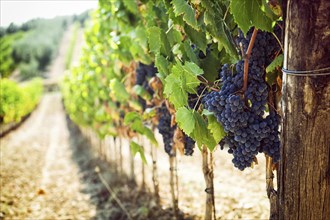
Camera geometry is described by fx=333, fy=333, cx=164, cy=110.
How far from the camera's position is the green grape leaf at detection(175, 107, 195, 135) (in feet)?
6.72

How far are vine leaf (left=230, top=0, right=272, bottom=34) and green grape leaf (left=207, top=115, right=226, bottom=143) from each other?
0.64 m

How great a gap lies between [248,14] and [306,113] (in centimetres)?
57

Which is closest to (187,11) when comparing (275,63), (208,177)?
(275,63)

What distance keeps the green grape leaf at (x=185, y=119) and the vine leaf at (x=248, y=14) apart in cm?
64

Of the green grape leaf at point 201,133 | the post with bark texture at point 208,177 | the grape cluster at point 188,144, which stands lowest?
the post with bark texture at point 208,177

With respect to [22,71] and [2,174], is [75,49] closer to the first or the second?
[22,71]

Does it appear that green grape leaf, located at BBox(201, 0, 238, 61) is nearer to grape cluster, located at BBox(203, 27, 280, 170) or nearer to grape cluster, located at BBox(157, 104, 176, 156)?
grape cluster, located at BBox(203, 27, 280, 170)

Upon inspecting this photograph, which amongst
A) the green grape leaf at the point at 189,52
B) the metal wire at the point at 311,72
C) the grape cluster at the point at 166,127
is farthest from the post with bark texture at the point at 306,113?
the grape cluster at the point at 166,127

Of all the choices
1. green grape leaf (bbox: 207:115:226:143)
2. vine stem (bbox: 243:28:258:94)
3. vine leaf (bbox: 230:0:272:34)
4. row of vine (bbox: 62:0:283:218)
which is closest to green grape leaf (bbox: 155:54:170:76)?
row of vine (bbox: 62:0:283:218)

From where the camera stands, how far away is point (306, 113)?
1649mm

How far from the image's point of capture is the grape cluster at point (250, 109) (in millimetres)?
1920

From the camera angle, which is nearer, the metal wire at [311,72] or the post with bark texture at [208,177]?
the metal wire at [311,72]

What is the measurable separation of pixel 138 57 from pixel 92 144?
361 inches

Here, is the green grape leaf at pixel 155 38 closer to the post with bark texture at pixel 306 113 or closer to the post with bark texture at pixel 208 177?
the post with bark texture at pixel 208 177
